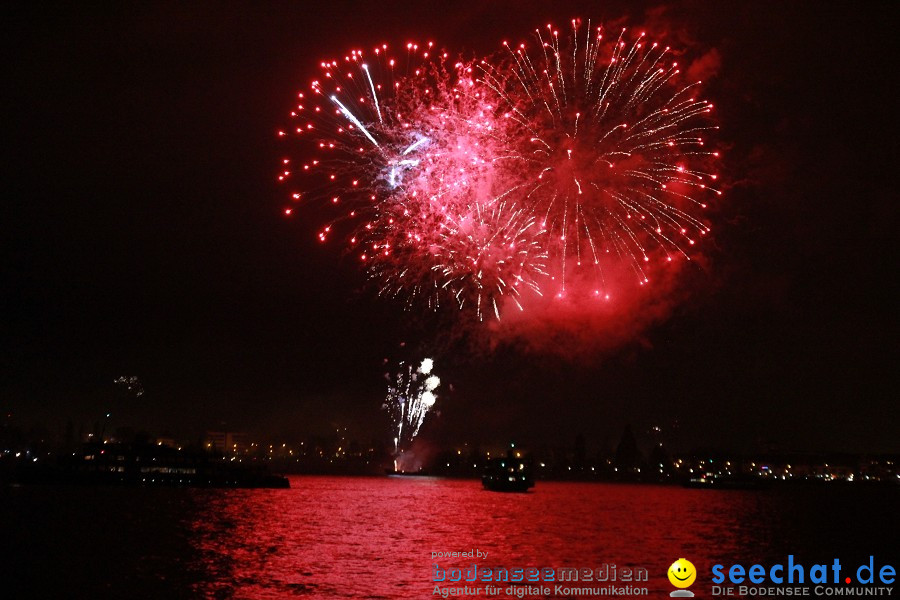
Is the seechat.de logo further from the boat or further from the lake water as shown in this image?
the boat

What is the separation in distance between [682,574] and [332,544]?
15.4 m

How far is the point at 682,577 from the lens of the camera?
27266 millimetres

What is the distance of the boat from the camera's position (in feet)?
334

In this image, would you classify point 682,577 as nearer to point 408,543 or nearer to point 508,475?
point 408,543

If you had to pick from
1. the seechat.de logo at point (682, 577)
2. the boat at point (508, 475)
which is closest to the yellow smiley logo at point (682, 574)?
the seechat.de logo at point (682, 577)

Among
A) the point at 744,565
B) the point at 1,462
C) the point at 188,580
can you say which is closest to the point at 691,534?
the point at 744,565

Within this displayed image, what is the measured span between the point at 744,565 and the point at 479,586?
14.3 metres

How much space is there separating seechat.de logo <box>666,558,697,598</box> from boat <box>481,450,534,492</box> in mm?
72493

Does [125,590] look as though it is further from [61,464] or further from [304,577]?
[61,464]

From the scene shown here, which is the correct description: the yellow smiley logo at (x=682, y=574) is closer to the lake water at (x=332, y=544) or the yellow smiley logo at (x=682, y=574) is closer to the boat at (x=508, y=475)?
the lake water at (x=332, y=544)

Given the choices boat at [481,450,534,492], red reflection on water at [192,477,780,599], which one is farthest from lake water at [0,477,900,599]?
boat at [481,450,534,492]

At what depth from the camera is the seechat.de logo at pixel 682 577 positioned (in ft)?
80.1

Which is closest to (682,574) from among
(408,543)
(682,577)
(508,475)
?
(682,577)

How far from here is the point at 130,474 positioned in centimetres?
8738
